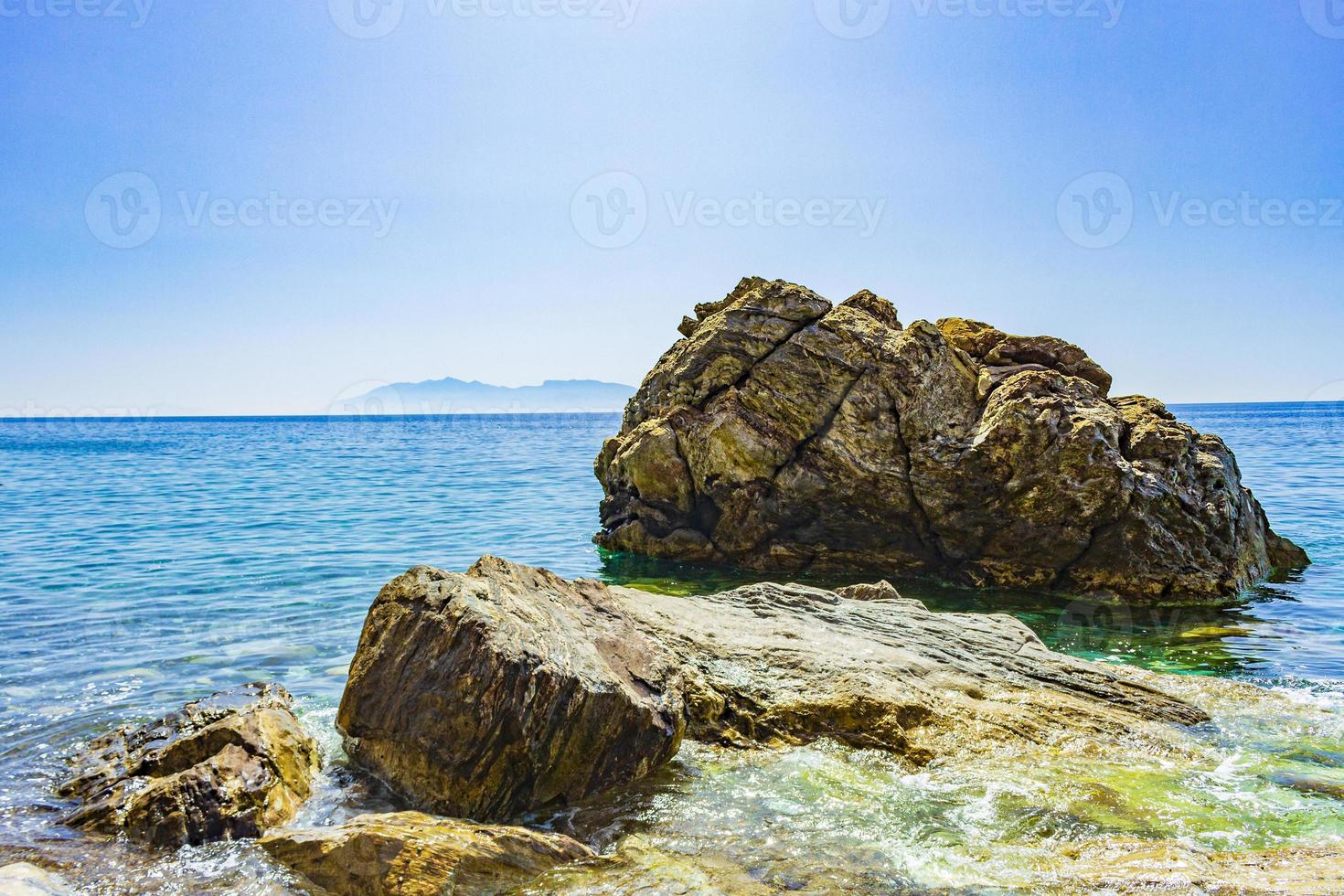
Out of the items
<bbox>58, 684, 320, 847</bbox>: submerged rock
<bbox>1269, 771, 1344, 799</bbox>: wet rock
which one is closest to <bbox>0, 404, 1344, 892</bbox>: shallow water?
<bbox>1269, 771, 1344, 799</bbox>: wet rock

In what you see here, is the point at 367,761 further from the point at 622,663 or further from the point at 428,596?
the point at 622,663

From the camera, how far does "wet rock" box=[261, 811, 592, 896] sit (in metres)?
4.68

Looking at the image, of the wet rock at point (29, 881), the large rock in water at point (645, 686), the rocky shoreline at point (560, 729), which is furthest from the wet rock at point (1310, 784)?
the wet rock at point (29, 881)

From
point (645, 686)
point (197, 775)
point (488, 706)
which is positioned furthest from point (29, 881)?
point (645, 686)

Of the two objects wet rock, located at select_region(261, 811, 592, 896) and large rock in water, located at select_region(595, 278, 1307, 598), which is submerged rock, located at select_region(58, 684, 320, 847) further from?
large rock in water, located at select_region(595, 278, 1307, 598)

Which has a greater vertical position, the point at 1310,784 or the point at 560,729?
the point at 560,729

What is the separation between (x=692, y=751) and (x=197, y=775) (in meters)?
3.68

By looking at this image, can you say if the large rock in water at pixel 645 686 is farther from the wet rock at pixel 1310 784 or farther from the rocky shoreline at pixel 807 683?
the wet rock at pixel 1310 784

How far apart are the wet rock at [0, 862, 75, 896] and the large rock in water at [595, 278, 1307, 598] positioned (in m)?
12.0

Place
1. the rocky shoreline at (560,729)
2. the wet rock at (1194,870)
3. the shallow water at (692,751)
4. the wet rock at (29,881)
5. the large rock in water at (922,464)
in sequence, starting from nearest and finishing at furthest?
the wet rock at (1194,870), the wet rock at (29,881), the rocky shoreline at (560,729), the shallow water at (692,751), the large rock in water at (922,464)

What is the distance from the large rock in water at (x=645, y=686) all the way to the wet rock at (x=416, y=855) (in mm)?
661

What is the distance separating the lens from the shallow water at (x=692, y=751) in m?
5.27

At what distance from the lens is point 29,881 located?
475 centimetres

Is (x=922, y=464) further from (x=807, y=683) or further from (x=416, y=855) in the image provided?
(x=416, y=855)
